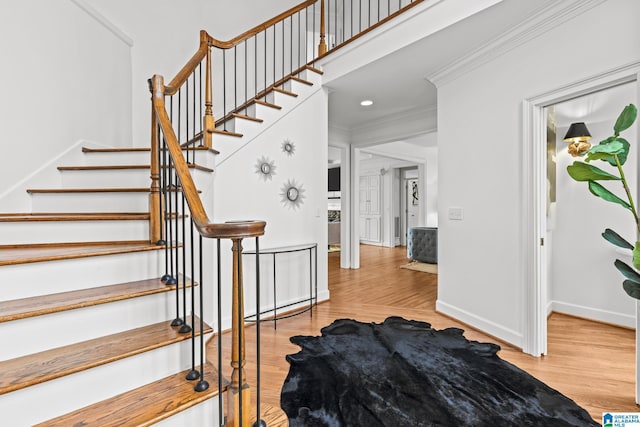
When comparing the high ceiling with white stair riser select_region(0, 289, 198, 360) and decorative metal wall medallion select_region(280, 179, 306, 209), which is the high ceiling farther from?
white stair riser select_region(0, 289, 198, 360)

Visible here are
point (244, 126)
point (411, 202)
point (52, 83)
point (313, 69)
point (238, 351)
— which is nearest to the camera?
point (238, 351)

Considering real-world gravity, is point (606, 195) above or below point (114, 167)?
below

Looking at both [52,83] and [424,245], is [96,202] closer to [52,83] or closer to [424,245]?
[52,83]

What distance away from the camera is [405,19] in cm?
276

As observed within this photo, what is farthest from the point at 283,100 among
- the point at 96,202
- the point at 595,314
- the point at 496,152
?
the point at 595,314

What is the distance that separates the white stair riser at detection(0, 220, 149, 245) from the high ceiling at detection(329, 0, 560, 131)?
2.62 meters

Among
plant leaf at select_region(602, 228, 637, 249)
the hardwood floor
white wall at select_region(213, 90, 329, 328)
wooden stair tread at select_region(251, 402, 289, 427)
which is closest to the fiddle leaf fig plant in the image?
plant leaf at select_region(602, 228, 637, 249)

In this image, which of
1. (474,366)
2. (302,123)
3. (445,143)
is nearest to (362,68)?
(302,123)

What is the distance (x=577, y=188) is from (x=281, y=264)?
10.6ft

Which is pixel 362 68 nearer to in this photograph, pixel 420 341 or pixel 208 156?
pixel 208 156

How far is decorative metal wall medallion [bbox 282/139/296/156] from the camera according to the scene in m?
3.38

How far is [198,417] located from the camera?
1.26 meters

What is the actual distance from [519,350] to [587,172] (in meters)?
1.60

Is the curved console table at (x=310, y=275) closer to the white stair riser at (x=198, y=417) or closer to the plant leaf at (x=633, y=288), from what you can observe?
the white stair riser at (x=198, y=417)
